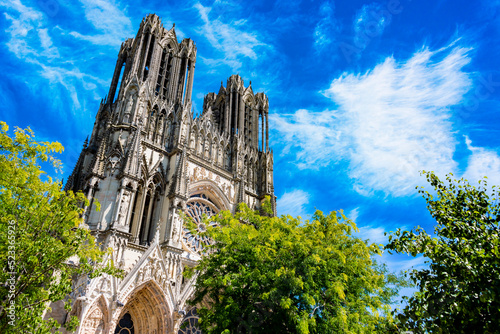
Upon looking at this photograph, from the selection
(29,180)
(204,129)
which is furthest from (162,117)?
(29,180)

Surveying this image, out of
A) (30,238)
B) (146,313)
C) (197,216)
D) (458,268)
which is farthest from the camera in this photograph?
(197,216)

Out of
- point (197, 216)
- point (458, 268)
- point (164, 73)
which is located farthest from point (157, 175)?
point (458, 268)

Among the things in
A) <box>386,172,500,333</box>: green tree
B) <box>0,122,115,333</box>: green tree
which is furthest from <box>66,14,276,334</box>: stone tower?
<box>386,172,500,333</box>: green tree

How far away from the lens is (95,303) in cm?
1590

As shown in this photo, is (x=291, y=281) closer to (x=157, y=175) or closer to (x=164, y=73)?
(x=157, y=175)

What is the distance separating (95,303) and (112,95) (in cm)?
1749

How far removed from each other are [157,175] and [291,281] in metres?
14.3

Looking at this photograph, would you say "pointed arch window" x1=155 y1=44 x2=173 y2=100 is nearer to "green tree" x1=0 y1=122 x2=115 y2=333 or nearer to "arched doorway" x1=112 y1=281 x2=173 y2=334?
"arched doorway" x1=112 y1=281 x2=173 y2=334

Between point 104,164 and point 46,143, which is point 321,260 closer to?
point 46,143

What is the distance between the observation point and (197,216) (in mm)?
24766

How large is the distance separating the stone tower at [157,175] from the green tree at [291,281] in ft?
9.09

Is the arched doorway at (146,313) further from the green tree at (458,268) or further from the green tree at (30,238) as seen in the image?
the green tree at (458,268)

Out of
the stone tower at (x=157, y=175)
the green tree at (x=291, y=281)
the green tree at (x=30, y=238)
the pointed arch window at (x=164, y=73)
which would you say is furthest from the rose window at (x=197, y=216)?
the green tree at (x=30, y=238)

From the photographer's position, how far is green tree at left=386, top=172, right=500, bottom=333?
19.6 feet
